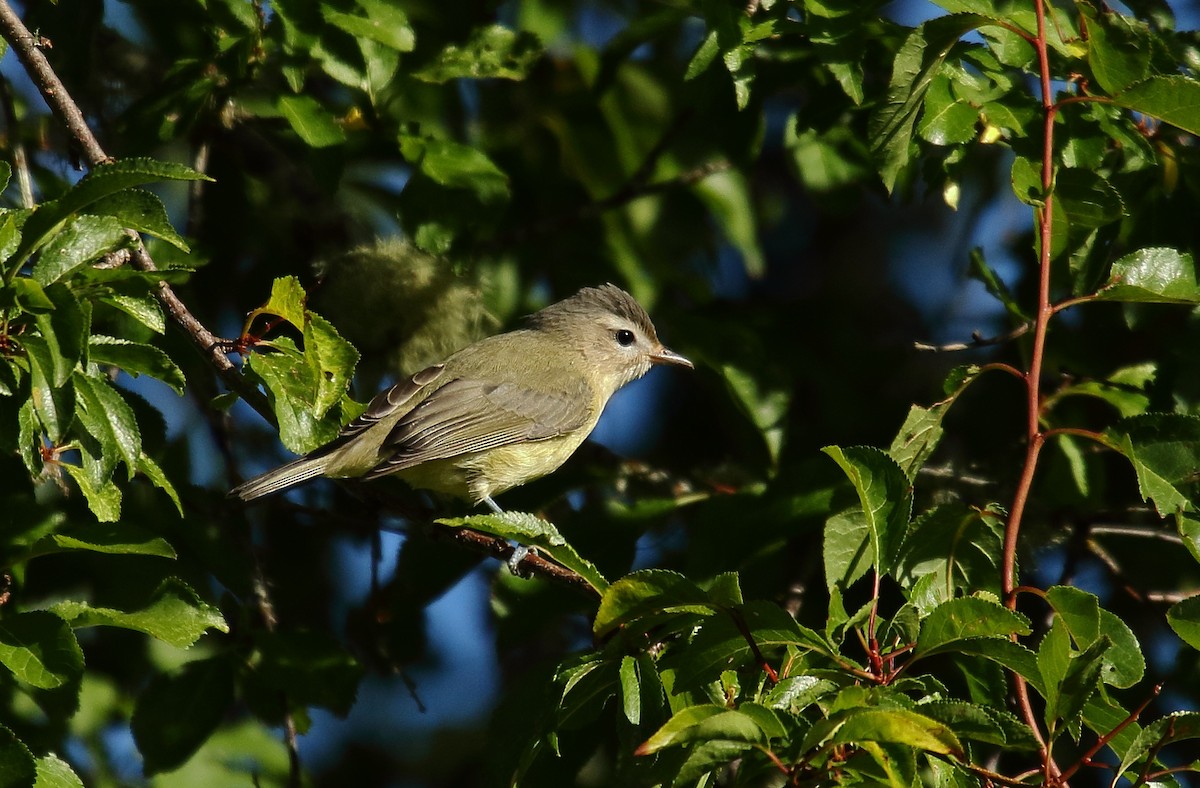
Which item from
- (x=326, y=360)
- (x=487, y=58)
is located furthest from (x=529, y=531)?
(x=487, y=58)

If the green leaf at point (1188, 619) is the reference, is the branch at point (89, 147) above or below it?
above

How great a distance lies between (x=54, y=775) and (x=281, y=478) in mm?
1325

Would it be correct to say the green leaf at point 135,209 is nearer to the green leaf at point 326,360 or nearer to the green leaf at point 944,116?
the green leaf at point 326,360

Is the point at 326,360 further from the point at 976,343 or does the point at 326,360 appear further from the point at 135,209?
the point at 976,343

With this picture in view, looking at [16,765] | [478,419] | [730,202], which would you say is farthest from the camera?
[730,202]

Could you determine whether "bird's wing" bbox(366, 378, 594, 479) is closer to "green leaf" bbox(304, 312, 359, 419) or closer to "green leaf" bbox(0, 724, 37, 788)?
"green leaf" bbox(304, 312, 359, 419)

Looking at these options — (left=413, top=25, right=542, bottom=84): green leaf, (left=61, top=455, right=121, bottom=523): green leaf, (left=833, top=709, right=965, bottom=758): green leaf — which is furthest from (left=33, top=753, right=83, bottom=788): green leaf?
(left=413, top=25, right=542, bottom=84): green leaf

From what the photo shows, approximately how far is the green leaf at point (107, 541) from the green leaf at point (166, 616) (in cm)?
12

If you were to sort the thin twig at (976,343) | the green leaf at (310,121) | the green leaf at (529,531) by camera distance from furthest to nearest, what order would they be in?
the green leaf at (310,121) → the thin twig at (976,343) → the green leaf at (529,531)

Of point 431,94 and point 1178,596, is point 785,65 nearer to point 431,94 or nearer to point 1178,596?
point 431,94

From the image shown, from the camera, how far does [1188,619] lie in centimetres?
265

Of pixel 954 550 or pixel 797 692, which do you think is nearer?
pixel 797 692

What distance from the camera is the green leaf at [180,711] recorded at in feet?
12.7

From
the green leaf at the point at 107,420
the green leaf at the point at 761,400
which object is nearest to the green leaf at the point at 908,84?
the green leaf at the point at 761,400
